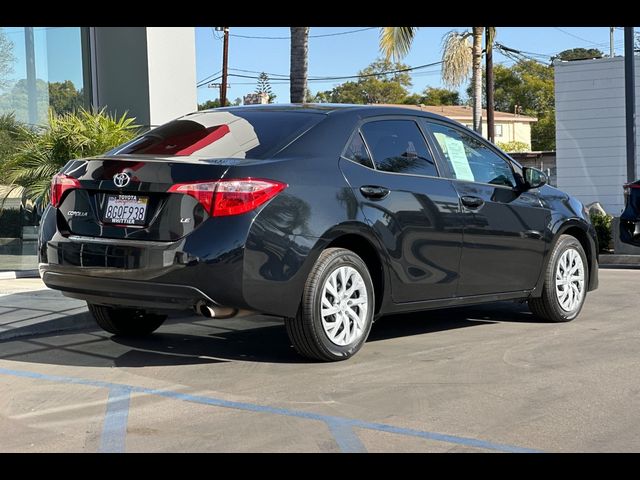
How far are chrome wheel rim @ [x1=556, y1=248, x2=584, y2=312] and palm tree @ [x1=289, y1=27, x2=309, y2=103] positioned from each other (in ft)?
24.5

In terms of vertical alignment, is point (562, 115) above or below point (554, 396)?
above

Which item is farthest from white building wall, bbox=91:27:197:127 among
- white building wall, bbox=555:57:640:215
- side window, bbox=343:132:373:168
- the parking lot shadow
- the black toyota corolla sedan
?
white building wall, bbox=555:57:640:215

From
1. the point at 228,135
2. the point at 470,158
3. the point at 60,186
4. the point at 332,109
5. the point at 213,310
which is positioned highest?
the point at 332,109

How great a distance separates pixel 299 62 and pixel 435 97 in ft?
256

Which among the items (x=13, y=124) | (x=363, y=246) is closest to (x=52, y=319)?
(x=363, y=246)

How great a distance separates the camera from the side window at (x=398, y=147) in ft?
22.0

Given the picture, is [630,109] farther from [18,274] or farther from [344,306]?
[344,306]

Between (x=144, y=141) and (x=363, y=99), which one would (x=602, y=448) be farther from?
(x=363, y=99)

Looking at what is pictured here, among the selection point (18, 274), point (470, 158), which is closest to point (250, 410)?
point (470, 158)

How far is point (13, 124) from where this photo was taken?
502 inches

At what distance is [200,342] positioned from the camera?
7.18 meters

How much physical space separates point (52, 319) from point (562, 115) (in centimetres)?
2072

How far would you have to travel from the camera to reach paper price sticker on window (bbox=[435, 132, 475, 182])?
729 centimetres

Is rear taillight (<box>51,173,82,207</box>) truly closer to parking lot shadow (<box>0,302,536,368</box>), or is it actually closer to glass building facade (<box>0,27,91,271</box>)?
parking lot shadow (<box>0,302,536,368</box>)
